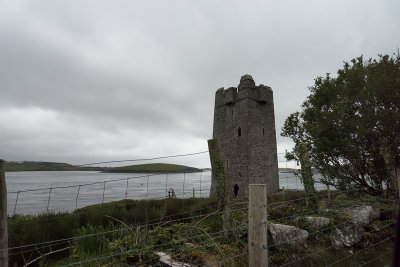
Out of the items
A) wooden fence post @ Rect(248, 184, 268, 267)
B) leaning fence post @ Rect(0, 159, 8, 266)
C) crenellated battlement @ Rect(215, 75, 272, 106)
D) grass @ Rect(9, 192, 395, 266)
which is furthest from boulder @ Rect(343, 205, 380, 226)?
crenellated battlement @ Rect(215, 75, 272, 106)

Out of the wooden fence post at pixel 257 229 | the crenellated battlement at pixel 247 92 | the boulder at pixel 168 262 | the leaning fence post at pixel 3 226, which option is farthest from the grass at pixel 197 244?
the crenellated battlement at pixel 247 92

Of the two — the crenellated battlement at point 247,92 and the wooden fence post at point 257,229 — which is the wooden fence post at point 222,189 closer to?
the wooden fence post at point 257,229

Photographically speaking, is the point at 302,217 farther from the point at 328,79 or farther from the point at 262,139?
→ the point at 262,139

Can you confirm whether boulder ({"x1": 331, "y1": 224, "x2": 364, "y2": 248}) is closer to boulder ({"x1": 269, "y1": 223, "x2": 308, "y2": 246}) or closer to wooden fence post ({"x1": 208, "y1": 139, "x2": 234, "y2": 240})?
boulder ({"x1": 269, "y1": 223, "x2": 308, "y2": 246})

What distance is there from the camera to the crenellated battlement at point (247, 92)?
15664 mm

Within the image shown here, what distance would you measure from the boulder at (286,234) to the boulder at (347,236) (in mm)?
736

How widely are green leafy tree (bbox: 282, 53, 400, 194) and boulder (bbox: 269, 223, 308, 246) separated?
3.57 metres

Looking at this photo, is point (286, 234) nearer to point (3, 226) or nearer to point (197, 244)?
point (197, 244)

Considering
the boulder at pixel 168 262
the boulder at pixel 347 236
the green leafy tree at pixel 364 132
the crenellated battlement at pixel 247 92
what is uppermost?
the crenellated battlement at pixel 247 92

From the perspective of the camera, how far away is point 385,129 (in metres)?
7.07

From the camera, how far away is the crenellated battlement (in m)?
15.7

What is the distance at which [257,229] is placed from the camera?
267 centimetres

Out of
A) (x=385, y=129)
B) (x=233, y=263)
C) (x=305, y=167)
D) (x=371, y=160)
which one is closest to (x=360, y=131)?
(x=385, y=129)

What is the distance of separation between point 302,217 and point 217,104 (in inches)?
537
